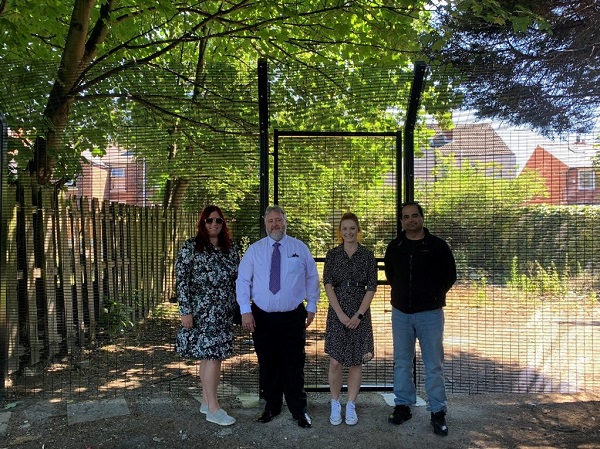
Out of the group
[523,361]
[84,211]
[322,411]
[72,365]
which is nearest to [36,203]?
[84,211]

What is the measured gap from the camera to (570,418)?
3.90 meters

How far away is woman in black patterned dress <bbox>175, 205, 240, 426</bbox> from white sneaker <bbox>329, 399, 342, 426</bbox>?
789 mm

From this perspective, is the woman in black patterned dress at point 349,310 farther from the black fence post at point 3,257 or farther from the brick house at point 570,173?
the black fence post at point 3,257

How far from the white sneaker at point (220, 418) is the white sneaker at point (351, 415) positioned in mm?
911

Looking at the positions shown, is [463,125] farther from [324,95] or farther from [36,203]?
[36,203]

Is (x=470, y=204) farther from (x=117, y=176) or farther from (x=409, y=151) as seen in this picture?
(x=117, y=176)

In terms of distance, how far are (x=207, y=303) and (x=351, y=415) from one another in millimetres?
1447

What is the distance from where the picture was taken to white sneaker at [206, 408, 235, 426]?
374 cm

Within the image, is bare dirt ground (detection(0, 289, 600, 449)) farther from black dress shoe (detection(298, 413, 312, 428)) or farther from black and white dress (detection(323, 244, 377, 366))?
black and white dress (detection(323, 244, 377, 366))

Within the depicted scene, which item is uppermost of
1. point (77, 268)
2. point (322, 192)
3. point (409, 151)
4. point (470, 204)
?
point (409, 151)

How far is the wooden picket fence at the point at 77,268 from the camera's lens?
455cm

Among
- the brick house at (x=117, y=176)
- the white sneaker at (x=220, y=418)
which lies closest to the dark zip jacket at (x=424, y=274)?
the white sneaker at (x=220, y=418)

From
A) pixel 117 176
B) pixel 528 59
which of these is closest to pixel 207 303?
pixel 117 176

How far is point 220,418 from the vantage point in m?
3.76
